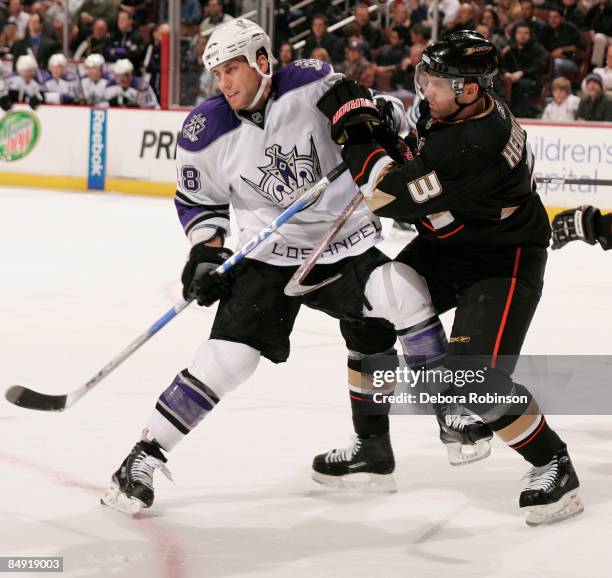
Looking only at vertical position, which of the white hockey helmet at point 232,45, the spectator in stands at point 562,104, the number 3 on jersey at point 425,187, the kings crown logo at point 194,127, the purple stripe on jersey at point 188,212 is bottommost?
the spectator in stands at point 562,104

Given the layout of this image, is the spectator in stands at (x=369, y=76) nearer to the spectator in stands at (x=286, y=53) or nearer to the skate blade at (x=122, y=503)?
the spectator in stands at (x=286, y=53)

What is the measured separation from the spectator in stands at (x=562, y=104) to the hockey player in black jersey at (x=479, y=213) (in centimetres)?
592

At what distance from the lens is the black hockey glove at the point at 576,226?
2771 millimetres

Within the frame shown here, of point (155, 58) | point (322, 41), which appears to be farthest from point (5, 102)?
point (322, 41)

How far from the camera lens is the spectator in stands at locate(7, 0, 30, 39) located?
12.7 m

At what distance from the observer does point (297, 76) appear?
2930mm

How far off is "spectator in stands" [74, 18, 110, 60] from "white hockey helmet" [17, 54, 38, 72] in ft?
2.37

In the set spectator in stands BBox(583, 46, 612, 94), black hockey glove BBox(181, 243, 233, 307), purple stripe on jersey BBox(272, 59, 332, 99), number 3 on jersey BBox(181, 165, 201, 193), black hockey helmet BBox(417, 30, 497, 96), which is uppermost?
black hockey helmet BBox(417, 30, 497, 96)

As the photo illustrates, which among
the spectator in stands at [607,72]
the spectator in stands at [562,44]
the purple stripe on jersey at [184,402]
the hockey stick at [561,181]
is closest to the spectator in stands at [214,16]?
the spectator in stands at [562,44]

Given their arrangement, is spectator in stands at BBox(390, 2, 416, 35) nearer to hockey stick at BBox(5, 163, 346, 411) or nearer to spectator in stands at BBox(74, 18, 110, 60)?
spectator in stands at BBox(74, 18, 110, 60)

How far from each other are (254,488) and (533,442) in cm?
71

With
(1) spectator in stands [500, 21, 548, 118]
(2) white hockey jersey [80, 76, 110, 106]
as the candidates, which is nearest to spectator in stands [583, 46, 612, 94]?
(1) spectator in stands [500, 21, 548, 118]

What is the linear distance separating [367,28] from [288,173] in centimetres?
796

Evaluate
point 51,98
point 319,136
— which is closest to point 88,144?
point 51,98
